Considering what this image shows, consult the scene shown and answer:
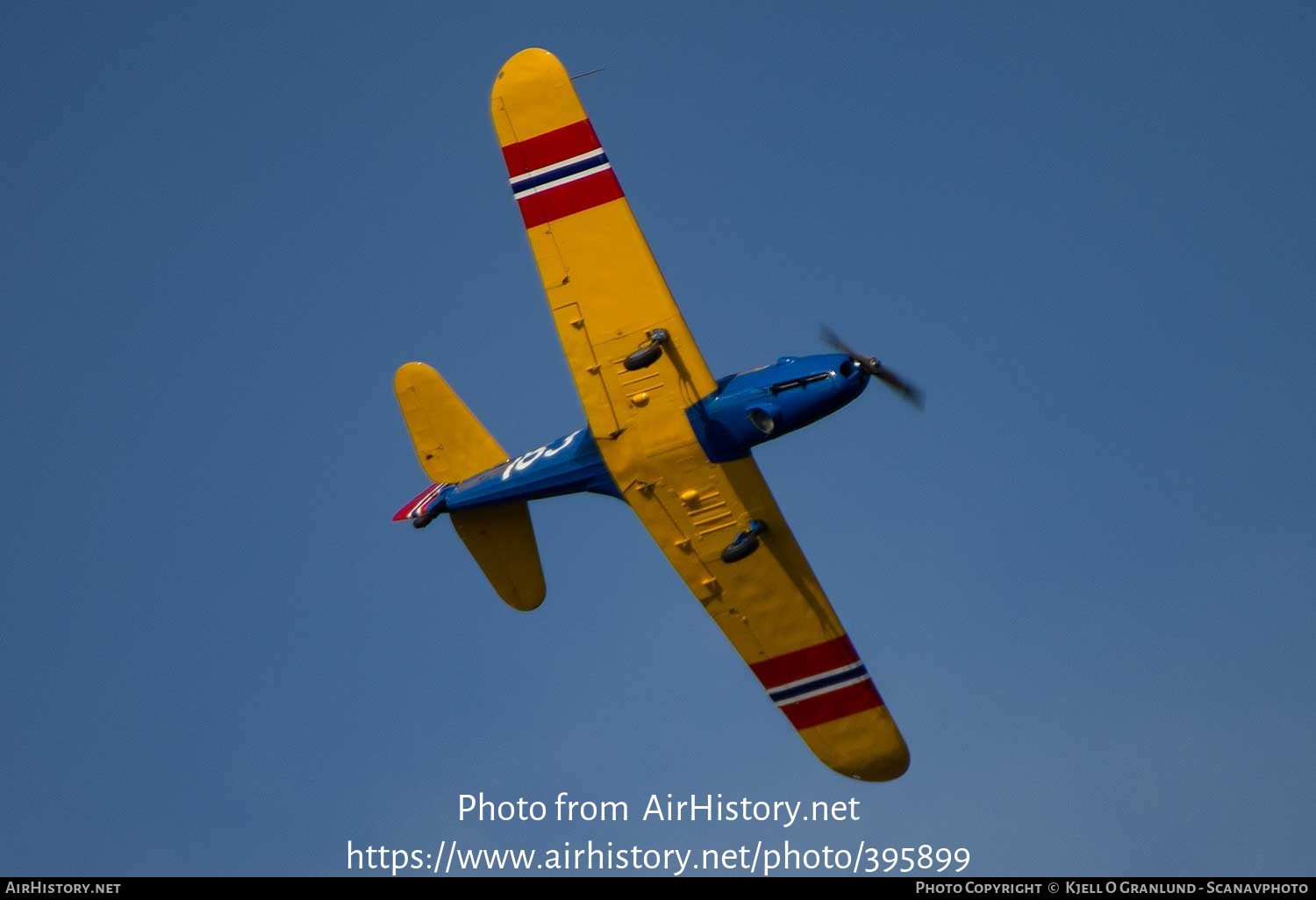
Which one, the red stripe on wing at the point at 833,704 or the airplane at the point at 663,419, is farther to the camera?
the red stripe on wing at the point at 833,704

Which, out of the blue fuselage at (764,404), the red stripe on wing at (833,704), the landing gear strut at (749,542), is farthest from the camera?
the red stripe on wing at (833,704)

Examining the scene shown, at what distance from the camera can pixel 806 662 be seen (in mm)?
20781

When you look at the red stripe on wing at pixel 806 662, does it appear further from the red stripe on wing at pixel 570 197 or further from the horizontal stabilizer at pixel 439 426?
the red stripe on wing at pixel 570 197

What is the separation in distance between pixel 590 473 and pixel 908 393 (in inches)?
140

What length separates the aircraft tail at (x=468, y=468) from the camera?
21.4 meters

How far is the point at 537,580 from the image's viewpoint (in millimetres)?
21625

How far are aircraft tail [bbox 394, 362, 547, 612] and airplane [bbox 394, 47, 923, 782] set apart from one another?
0.38 metres

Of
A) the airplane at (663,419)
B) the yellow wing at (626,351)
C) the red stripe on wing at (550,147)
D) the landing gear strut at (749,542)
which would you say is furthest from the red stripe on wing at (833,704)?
the red stripe on wing at (550,147)

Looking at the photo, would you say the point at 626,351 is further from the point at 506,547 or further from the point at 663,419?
the point at 506,547

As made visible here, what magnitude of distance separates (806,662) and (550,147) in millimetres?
6407

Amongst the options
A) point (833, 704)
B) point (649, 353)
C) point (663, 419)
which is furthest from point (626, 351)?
point (833, 704)

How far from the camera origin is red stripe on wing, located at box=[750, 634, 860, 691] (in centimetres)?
2069
